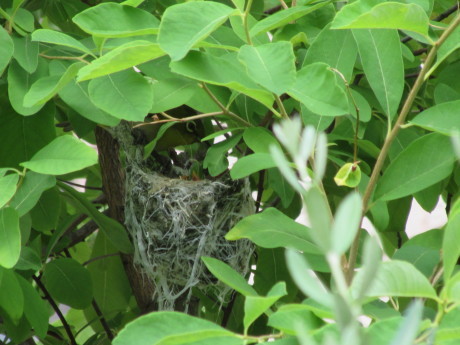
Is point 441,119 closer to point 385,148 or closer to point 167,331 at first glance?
point 385,148

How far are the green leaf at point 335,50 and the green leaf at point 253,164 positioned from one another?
0.58 ft

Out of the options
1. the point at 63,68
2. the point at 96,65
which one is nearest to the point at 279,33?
the point at 63,68

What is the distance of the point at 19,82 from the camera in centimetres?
134

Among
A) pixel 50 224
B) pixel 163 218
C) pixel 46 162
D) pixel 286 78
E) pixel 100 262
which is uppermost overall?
pixel 286 78

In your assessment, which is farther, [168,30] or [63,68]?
[63,68]

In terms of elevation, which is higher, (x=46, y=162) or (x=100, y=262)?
(x=46, y=162)

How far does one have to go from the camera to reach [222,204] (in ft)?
6.10

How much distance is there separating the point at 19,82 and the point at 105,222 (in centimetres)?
50

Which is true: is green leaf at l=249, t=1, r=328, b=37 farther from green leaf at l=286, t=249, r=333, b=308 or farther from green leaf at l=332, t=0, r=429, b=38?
green leaf at l=286, t=249, r=333, b=308

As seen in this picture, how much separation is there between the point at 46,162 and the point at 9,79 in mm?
239

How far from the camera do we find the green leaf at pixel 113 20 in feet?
3.47

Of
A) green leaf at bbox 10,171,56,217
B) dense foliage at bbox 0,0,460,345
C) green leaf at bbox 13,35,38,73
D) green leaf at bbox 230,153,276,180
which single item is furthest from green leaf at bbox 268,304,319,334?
green leaf at bbox 13,35,38,73

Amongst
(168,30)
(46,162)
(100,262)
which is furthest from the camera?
(100,262)

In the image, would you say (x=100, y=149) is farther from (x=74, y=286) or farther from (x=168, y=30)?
(x=168, y=30)
